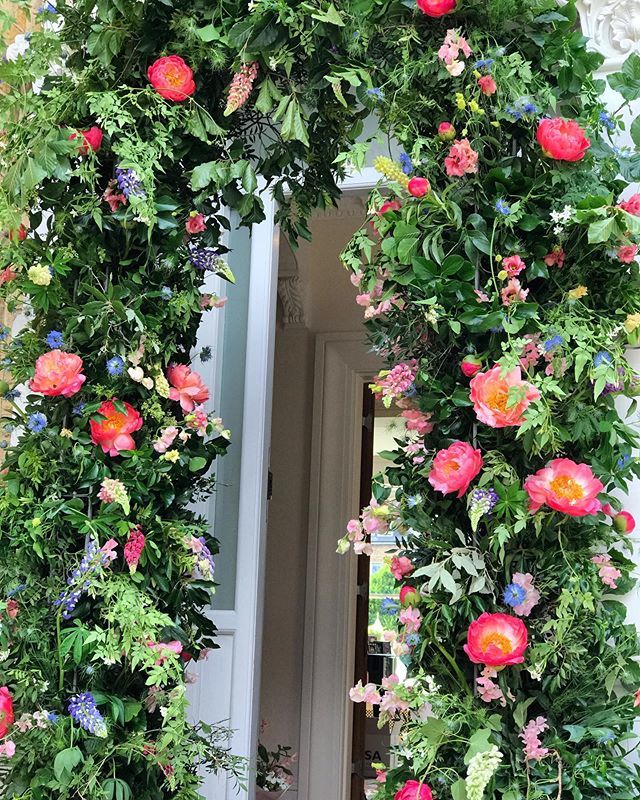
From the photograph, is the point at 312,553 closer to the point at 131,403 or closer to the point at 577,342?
the point at 131,403

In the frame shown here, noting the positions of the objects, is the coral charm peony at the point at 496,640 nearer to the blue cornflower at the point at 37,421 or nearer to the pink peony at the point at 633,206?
the pink peony at the point at 633,206

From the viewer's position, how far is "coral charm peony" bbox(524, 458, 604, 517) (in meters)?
1.46

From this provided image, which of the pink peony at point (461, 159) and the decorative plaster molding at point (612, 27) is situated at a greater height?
the decorative plaster molding at point (612, 27)

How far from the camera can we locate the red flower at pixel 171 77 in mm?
1790

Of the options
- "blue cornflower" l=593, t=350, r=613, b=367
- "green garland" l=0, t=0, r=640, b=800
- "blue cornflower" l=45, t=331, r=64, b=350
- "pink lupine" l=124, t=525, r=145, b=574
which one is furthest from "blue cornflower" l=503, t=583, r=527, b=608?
"blue cornflower" l=45, t=331, r=64, b=350

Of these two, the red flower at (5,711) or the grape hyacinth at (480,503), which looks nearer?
the grape hyacinth at (480,503)

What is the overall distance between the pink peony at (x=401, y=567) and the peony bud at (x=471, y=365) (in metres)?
0.35

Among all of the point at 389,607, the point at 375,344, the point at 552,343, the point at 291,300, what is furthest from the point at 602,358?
the point at 291,300

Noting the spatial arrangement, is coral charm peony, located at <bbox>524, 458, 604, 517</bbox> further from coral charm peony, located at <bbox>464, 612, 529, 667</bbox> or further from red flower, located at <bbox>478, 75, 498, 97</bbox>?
red flower, located at <bbox>478, 75, 498, 97</bbox>

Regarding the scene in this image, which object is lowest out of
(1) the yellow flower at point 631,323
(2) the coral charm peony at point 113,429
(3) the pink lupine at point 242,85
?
(2) the coral charm peony at point 113,429

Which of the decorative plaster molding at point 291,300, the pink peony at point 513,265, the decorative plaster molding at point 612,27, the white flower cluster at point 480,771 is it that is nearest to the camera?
the white flower cluster at point 480,771

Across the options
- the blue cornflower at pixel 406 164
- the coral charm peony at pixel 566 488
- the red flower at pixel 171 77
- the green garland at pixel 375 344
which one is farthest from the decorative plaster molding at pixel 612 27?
the coral charm peony at pixel 566 488

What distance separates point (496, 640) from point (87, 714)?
740 mm

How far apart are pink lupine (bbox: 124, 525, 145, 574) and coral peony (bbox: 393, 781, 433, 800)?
62 centimetres
